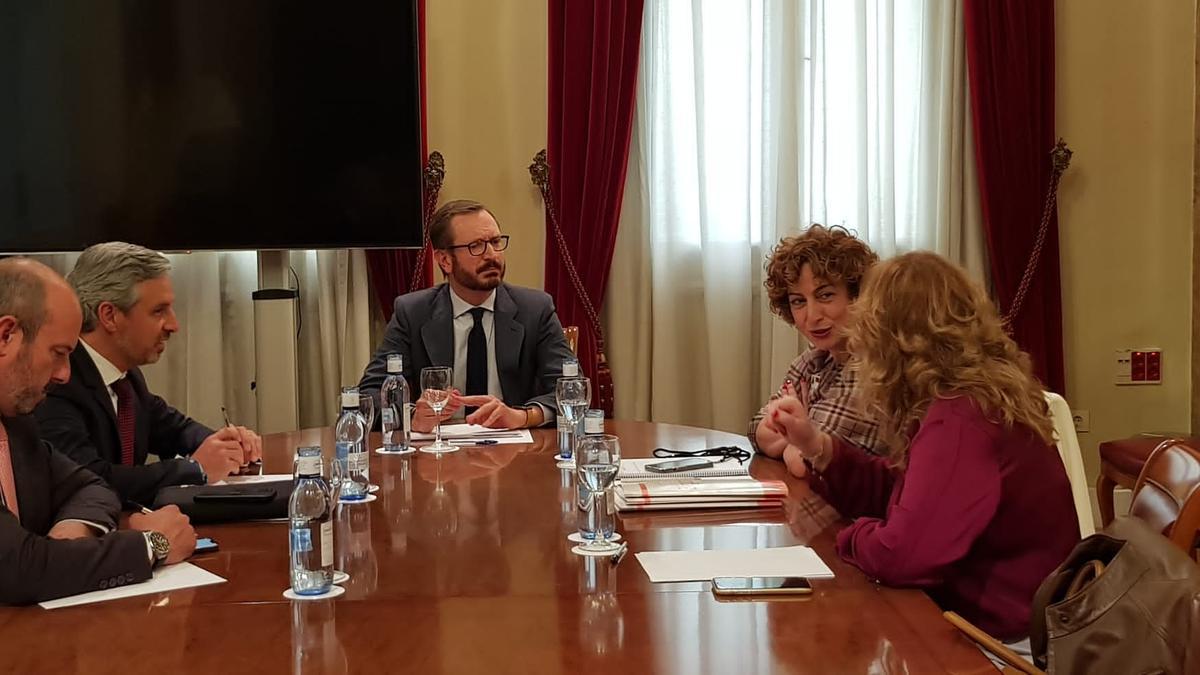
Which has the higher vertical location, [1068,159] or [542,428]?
[1068,159]

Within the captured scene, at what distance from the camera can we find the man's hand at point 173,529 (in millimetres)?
2002

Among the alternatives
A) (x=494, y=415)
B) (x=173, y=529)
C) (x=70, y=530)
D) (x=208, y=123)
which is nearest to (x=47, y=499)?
(x=70, y=530)

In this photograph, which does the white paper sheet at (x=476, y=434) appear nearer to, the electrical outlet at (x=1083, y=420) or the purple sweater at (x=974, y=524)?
the purple sweater at (x=974, y=524)

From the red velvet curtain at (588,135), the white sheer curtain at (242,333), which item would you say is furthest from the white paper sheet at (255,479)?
the red velvet curtain at (588,135)

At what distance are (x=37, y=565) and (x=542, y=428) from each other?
1812 mm

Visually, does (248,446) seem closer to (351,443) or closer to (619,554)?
(351,443)

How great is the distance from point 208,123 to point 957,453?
3.43 meters

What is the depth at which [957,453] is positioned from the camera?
1.88 meters

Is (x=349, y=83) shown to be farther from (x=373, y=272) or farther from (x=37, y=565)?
(x=37, y=565)

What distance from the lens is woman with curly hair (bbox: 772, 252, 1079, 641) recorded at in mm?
1848

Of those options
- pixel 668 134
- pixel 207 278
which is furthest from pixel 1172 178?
pixel 207 278

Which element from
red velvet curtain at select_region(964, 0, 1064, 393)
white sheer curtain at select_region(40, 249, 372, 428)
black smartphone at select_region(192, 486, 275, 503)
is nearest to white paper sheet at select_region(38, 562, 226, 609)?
black smartphone at select_region(192, 486, 275, 503)

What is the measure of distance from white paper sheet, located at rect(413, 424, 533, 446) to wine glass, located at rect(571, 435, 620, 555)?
43.7 inches

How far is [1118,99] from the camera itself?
507 centimetres
